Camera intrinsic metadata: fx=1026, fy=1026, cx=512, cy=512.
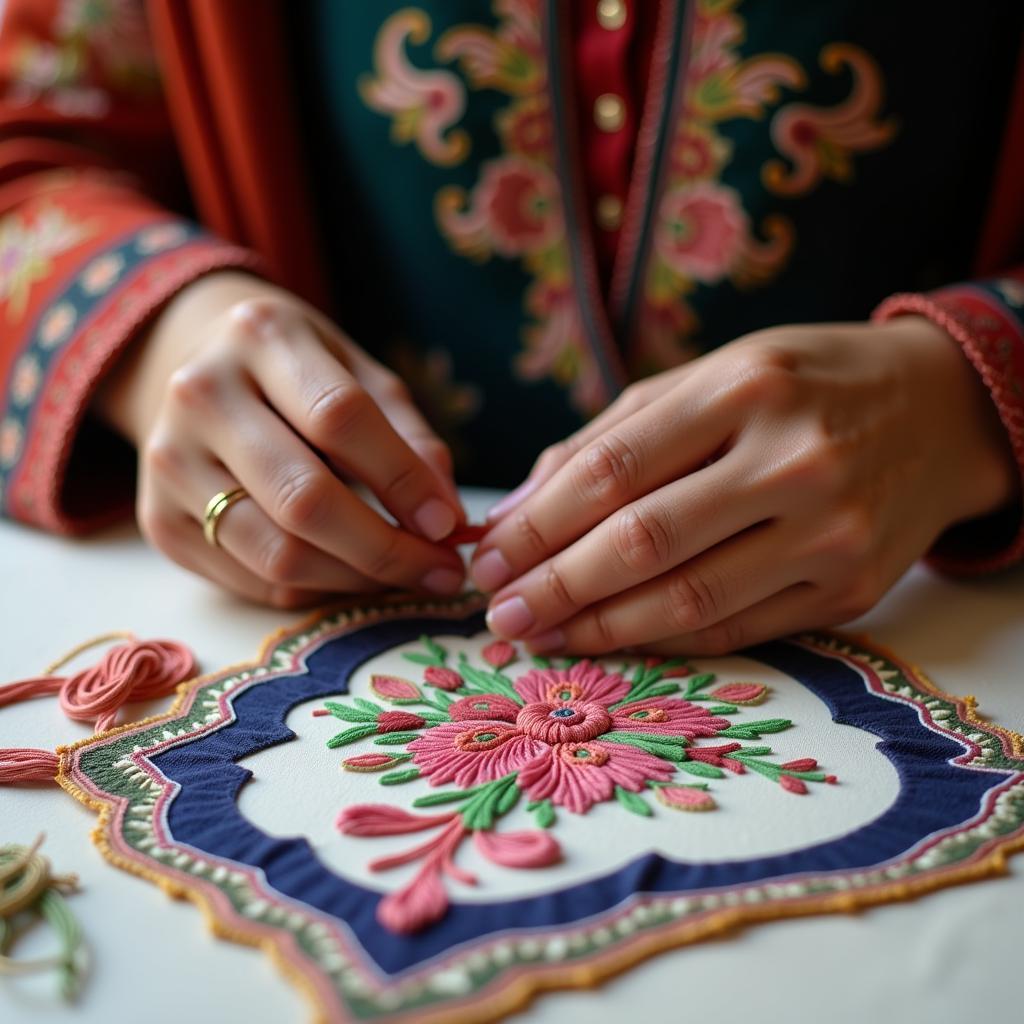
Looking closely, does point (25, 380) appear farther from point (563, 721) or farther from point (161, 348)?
point (563, 721)

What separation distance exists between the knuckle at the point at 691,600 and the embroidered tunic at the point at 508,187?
22 centimetres

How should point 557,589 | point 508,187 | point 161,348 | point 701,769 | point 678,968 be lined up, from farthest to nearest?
point 508,187 < point 161,348 < point 557,589 < point 701,769 < point 678,968

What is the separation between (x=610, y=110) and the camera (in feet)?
2.57

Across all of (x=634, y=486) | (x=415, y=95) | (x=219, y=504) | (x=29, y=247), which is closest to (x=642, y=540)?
(x=634, y=486)

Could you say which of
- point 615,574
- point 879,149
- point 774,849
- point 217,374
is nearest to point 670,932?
point 774,849

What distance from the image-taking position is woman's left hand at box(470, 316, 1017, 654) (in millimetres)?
532

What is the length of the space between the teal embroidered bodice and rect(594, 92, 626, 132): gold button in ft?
0.06

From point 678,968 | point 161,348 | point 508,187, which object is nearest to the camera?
point 678,968

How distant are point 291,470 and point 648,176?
15.3 inches

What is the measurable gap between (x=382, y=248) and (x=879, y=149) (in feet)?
1.35

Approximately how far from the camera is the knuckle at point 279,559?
0.59m

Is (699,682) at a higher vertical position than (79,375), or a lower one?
lower

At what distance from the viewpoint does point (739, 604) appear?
1.78ft

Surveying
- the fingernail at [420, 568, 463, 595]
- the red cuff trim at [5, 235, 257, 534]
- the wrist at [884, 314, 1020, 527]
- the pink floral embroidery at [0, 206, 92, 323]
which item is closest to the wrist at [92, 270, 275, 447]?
the red cuff trim at [5, 235, 257, 534]
